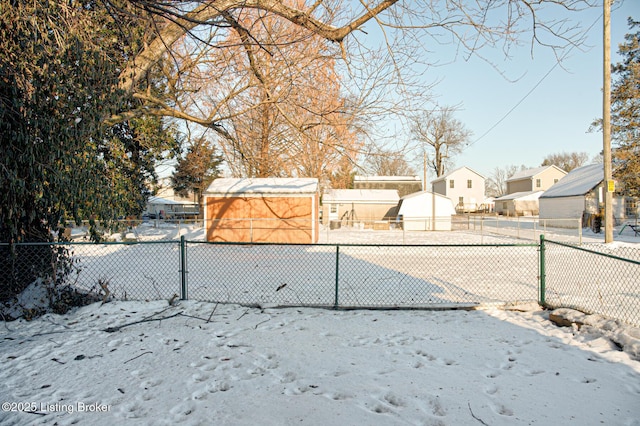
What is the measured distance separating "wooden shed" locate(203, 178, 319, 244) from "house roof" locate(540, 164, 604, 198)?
20863mm

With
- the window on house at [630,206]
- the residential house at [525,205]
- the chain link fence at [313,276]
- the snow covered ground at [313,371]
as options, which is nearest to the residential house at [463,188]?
the residential house at [525,205]

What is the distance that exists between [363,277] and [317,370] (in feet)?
15.9

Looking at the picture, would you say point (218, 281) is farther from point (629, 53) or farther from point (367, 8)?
point (629, 53)

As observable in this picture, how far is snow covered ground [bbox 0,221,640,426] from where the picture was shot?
255 cm

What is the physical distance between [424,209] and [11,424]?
27991 millimetres

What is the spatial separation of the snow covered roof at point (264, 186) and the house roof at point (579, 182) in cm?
2069

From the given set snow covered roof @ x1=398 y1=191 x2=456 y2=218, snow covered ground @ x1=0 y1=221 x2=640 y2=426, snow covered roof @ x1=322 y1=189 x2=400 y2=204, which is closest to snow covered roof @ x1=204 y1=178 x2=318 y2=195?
snow covered ground @ x1=0 y1=221 x2=640 y2=426

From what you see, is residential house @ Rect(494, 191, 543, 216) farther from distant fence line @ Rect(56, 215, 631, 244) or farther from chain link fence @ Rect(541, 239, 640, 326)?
chain link fence @ Rect(541, 239, 640, 326)

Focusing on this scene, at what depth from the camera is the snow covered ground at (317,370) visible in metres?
2.55

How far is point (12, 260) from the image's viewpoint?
497 cm

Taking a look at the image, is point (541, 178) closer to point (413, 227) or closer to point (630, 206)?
point (630, 206)

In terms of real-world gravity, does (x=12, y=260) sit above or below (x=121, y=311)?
above

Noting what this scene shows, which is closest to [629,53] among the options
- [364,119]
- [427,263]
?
[427,263]

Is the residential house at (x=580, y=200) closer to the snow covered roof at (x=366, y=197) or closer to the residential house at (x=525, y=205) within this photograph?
the snow covered roof at (x=366, y=197)
